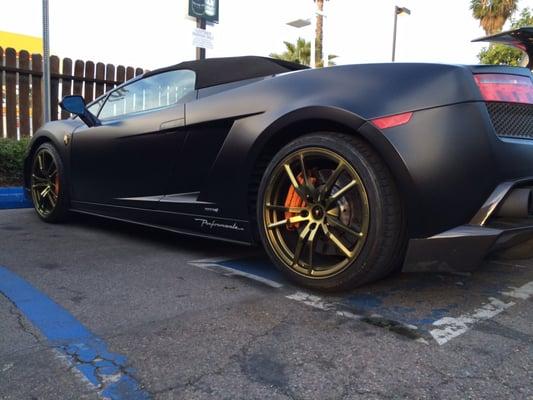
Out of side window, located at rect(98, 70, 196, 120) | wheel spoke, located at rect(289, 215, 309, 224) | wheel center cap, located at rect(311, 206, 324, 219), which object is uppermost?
side window, located at rect(98, 70, 196, 120)

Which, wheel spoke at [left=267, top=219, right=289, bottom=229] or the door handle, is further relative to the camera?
the door handle

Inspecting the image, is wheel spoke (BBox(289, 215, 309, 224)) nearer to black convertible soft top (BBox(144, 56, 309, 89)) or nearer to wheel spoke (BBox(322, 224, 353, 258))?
wheel spoke (BBox(322, 224, 353, 258))

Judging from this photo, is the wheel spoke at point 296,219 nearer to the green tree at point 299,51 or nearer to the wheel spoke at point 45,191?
the wheel spoke at point 45,191

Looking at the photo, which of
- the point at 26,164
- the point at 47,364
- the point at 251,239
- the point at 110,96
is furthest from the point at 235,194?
the point at 26,164

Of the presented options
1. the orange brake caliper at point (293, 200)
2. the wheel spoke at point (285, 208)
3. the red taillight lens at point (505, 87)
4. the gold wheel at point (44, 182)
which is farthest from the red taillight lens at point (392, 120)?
the gold wheel at point (44, 182)

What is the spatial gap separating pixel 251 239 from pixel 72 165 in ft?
7.34

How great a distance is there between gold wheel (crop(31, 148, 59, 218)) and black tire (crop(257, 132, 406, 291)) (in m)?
3.02

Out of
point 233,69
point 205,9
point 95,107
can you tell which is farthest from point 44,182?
point 205,9

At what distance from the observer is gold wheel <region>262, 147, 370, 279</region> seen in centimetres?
244

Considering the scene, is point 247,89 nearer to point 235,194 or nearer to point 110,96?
point 235,194

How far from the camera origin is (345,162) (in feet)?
7.93

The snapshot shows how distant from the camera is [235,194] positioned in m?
2.92

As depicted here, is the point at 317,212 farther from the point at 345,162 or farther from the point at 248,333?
the point at 248,333

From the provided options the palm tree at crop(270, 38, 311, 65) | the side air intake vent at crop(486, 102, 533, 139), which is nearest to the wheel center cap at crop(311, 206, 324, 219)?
the side air intake vent at crop(486, 102, 533, 139)
